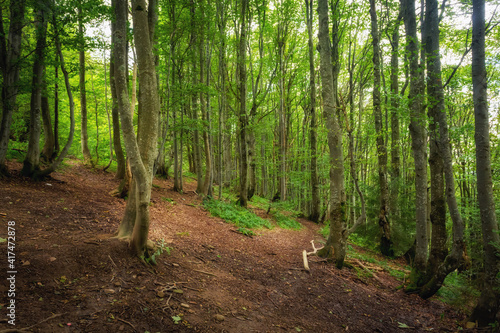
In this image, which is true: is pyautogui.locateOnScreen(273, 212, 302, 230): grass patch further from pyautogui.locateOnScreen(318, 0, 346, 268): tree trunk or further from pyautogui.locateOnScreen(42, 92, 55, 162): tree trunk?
pyautogui.locateOnScreen(42, 92, 55, 162): tree trunk

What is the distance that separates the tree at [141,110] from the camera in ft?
11.3

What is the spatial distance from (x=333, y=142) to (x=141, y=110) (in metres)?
4.75

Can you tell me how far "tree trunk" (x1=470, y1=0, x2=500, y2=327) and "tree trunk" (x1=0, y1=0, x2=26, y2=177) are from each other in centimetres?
1091

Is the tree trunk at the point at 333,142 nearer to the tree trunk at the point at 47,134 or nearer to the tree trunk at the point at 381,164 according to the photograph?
the tree trunk at the point at 381,164

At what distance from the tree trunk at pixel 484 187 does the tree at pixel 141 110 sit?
5793 millimetres

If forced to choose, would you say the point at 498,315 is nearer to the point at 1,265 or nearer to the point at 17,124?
the point at 1,265

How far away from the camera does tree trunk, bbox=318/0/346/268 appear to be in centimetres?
625

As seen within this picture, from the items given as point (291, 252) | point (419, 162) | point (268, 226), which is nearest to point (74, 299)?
point (291, 252)

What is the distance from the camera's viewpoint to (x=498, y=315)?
12.3 feet

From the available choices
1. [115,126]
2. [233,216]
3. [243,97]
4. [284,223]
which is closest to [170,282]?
[233,216]

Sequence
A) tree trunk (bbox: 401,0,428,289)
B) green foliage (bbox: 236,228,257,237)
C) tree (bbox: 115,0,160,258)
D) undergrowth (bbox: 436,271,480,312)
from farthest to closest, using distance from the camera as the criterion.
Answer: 1. green foliage (bbox: 236,228,257,237)
2. tree trunk (bbox: 401,0,428,289)
3. undergrowth (bbox: 436,271,480,312)
4. tree (bbox: 115,0,160,258)

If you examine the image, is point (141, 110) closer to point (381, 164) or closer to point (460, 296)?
point (460, 296)

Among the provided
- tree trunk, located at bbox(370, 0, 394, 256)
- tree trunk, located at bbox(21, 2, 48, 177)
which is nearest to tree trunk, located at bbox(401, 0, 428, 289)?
tree trunk, located at bbox(370, 0, 394, 256)

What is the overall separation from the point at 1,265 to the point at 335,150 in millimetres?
6644
